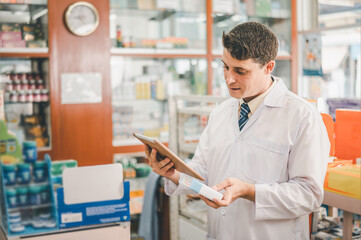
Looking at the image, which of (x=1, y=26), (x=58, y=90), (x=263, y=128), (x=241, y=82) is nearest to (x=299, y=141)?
(x=263, y=128)

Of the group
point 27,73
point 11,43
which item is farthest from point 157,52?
point 11,43

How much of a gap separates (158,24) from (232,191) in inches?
157

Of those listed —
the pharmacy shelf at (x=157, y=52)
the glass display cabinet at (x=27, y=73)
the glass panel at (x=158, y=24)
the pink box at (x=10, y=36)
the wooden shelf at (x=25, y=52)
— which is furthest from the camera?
the glass panel at (x=158, y=24)

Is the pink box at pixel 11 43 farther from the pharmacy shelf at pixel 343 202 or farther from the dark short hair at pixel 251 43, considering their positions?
the pharmacy shelf at pixel 343 202

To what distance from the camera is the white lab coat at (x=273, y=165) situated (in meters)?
1.77

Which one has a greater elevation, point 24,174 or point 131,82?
point 131,82

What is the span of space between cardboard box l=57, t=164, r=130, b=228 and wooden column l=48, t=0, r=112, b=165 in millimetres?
2489

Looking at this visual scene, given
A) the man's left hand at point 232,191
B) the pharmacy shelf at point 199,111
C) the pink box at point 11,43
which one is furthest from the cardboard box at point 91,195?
the pink box at point 11,43

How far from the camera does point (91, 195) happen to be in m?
2.03

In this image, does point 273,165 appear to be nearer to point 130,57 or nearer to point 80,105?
point 80,105

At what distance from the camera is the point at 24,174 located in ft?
7.94

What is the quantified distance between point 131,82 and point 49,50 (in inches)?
46.2

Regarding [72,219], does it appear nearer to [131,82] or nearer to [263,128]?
[263,128]

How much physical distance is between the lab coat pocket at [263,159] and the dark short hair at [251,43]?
35cm
